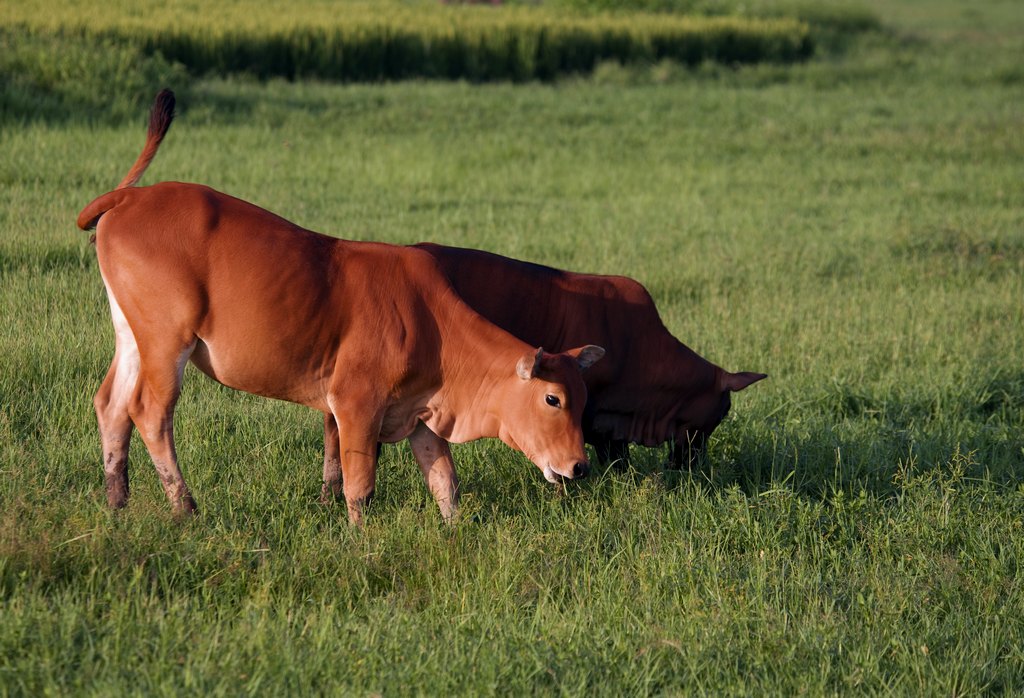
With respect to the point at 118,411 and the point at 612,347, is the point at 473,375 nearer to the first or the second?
the point at 612,347

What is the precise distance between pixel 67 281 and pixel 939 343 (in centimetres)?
568

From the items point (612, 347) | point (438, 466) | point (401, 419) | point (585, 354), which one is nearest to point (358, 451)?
point (401, 419)

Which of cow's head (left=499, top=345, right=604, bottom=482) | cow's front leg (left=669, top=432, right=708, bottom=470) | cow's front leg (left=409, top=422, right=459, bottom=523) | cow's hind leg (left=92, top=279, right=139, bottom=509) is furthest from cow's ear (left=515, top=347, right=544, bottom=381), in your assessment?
cow's hind leg (left=92, top=279, right=139, bottom=509)

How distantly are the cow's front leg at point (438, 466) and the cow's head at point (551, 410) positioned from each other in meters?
0.49

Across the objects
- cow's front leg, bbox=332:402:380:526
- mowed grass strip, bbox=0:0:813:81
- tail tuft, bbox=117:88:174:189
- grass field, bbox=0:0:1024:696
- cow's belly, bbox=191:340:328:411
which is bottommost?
mowed grass strip, bbox=0:0:813:81

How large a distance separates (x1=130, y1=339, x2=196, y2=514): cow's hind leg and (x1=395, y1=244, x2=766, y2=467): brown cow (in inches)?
47.6

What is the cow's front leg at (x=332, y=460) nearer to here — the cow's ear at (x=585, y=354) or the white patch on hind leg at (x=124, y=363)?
the white patch on hind leg at (x=124, y=363)

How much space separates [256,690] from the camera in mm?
3660

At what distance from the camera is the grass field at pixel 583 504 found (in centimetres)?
402

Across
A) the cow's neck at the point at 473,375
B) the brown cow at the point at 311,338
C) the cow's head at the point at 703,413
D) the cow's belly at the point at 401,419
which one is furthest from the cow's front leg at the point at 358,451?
the cow's head at the point at 703,413

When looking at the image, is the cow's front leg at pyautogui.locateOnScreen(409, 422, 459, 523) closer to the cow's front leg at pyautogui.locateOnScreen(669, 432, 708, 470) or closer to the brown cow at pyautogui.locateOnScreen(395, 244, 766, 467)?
the brown cow at pyautogui.locateOnScreen(395, 244, 766, 467)

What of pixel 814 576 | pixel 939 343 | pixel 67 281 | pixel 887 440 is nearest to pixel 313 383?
pixel 814 576

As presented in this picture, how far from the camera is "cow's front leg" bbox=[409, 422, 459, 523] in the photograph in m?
5.16

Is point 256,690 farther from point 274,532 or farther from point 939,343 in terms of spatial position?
point 939,343
